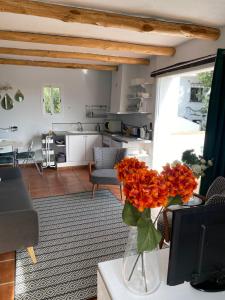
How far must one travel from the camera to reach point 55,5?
2.13m

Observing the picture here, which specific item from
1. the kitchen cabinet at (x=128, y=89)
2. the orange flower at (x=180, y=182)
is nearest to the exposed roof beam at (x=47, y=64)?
the kitchen cabinet at (x=128, y=89)

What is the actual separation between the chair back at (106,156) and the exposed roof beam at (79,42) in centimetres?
166

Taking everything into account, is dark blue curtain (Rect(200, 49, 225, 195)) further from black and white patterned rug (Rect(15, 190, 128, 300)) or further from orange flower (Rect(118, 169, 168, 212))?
orange flower (Rect(118, 169, 168, 212))

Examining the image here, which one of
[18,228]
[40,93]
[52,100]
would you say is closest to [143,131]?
[52,100]

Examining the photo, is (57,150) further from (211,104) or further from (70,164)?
(211,104)

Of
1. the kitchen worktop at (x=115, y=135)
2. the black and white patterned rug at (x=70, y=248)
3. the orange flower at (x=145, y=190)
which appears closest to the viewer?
the orange flower at (x=145, y=190)

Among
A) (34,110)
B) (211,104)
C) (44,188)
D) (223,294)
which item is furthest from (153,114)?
(223,294)

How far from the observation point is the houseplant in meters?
0.87

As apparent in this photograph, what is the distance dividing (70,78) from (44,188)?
2.84 meters

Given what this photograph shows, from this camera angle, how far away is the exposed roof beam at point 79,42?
2.93m

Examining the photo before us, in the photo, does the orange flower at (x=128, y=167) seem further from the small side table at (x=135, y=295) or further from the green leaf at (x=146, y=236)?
the small side table at (x=135, y=295)

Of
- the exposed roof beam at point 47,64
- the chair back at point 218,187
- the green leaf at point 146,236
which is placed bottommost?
the chair back at point 218,187

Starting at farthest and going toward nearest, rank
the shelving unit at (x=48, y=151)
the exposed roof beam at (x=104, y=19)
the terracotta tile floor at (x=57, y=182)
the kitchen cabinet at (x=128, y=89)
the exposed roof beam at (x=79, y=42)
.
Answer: the shelving unit at (x=48, y=151)
the kitchen cabinet at (x=128, y=89)
the terracotta tile floor at (x=57, y=182)
the exposed roof beam at (x=79, y=42)
the exposed roof beam at (x=104, y=19)

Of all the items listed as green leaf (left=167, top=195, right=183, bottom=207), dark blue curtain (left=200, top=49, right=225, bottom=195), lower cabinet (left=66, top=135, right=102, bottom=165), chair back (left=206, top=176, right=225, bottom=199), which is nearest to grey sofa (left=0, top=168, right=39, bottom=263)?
green leaf (left=167, top=195, right=183, bottom=207)
